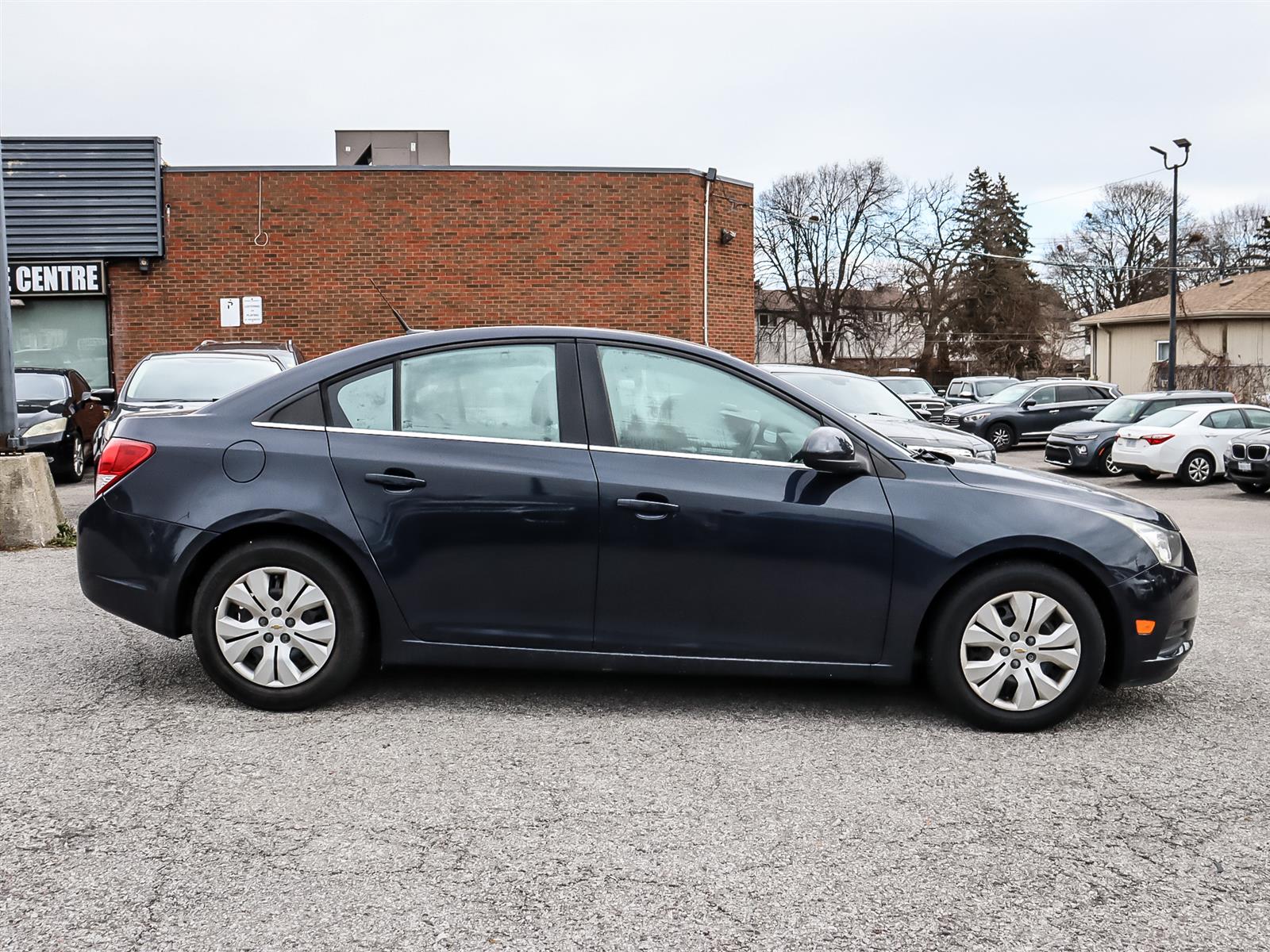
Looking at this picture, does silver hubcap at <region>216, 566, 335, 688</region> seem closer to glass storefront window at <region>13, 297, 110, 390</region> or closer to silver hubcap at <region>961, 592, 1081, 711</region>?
Answer: silver hubcap at <region>961, 592, 1081, 711</region>

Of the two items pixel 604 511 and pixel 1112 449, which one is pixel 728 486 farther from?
pixel 1112 449

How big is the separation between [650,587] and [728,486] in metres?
0.50

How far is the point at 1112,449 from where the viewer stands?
62.2 ft

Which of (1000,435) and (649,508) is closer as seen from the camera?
(649,508)

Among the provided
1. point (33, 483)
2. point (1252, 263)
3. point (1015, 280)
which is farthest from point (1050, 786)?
point (1252, 263)

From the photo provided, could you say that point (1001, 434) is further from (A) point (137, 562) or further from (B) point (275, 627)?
(A) point (137, 562)

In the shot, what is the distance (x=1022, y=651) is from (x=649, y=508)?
1.55 metres

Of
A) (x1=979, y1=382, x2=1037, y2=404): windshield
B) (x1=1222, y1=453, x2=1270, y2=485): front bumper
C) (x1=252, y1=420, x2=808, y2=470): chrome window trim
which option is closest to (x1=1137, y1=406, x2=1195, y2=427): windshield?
(x1=1222, y1=453, x2=1270, y2=485): front bumper

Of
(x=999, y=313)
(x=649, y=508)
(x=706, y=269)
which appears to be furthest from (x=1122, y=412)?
(x=999, y=313)

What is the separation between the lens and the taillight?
484 cm

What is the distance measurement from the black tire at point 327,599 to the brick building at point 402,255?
1634 centimetres

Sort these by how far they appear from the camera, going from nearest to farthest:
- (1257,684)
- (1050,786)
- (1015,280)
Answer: (1050,786) → (1257,684) → (1015,280)

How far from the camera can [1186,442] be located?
17891mm

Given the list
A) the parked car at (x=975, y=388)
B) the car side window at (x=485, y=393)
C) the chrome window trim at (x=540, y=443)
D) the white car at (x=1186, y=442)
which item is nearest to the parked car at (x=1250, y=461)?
the white car at (x=1186, y=442)
